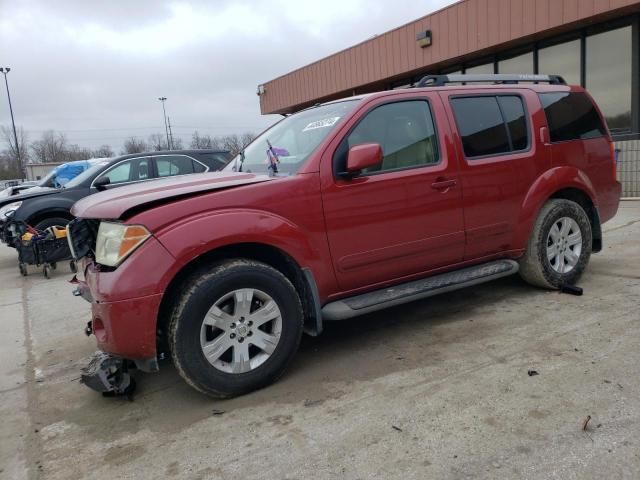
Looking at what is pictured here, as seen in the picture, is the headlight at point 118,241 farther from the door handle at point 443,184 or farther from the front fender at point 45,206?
the front fender at point 45,206

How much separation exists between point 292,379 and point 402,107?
2.16 meters

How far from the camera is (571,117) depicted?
15.2 feet

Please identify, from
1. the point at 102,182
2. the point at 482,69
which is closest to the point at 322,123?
the point at 102,182

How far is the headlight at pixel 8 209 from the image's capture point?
27.4ft

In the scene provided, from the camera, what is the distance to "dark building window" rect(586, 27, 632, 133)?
32.2 feet

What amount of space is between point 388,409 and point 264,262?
122 cm

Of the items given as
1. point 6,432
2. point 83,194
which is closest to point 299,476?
point 6,432

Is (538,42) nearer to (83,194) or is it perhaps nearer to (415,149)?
(415,149)

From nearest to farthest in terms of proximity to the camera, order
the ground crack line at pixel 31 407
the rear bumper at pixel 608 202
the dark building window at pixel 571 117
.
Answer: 1. the ground crack line at pixel 31 407
2. the dark building window at pixel 571 117
3. the rear bumper at pixel 608 202

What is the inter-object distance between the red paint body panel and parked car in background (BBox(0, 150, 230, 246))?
5435 millimetres

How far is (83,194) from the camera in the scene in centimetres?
835

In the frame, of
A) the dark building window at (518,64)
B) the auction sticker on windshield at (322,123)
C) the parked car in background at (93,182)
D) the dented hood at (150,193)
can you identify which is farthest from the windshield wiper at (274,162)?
the dark building window at (518,64)

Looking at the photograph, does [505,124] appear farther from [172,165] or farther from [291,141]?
[172,165]

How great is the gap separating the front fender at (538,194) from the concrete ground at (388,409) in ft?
2.03
